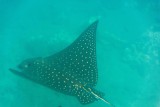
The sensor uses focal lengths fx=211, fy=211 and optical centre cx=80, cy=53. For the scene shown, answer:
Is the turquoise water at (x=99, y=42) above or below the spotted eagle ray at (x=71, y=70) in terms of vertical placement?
above

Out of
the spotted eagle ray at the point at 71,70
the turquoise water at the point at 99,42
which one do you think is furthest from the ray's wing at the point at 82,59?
the turquoise water at the point at 99,42

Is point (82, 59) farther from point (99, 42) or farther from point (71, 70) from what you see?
point (99, 42)

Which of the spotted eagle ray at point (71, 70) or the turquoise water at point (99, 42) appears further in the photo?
the turquoise water at point (99, 42)

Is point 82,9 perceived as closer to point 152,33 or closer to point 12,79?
point 152,33

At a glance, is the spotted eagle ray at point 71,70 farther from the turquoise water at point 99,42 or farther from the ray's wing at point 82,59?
the turquoise water at point 99,42

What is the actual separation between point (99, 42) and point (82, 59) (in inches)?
96.1

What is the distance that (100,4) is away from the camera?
28.3 feet

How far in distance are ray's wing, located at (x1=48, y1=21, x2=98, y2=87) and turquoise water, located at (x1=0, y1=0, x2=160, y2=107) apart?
1.82 metres

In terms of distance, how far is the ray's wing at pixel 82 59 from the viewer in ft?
19.1

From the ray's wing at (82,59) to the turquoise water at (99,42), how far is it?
1.82 metres

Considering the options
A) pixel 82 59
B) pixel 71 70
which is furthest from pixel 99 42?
pixel 71 70

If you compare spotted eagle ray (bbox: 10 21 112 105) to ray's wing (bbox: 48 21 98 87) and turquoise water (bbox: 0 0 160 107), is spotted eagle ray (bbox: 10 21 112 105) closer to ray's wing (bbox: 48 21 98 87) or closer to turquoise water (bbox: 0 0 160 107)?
ray's wing (bbox: 48 21 98 87)

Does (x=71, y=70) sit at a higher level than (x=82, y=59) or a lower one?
lower

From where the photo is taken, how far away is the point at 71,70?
5.86 metres
